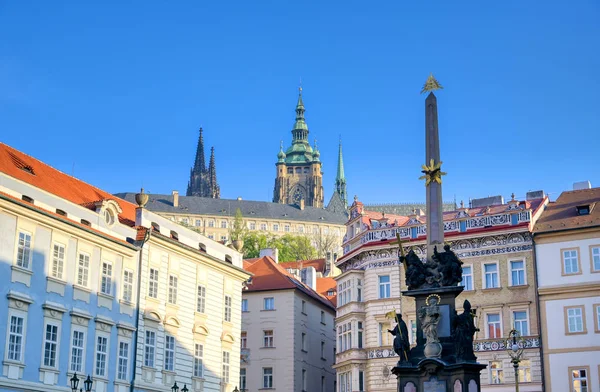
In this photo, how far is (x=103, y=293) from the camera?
3625 cm

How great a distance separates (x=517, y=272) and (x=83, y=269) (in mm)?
21492

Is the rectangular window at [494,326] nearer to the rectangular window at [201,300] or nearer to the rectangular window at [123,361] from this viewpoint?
the rectangular window at [201,300]

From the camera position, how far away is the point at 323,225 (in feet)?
607

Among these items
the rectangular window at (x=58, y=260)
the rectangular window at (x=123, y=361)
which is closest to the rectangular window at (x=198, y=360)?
the rectangular window at (x=123, y=361)

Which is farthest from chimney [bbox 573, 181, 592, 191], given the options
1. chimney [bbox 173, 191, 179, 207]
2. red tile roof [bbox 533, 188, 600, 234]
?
chimney [bbox 173, 191, 179, 207]

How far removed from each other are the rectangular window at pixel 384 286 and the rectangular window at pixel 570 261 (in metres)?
9.19

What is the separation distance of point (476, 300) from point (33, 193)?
22.9 metres

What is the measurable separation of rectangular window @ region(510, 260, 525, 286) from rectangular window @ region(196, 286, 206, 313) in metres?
15.0

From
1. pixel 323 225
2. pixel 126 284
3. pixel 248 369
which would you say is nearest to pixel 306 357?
pixel 248 369

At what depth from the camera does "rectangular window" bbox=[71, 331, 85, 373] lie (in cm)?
3397

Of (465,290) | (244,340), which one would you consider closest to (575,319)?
(465,290)

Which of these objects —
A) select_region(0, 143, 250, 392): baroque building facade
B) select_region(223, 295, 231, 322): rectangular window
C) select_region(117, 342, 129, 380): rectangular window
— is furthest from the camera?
select_region(223, 295, 231, 322): rectangular window

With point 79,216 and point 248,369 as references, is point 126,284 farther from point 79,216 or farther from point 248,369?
point 248,369

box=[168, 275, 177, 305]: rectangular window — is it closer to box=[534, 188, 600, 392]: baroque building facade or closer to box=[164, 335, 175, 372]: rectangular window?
box=[164, 335, 175, 372]: rectangular window
